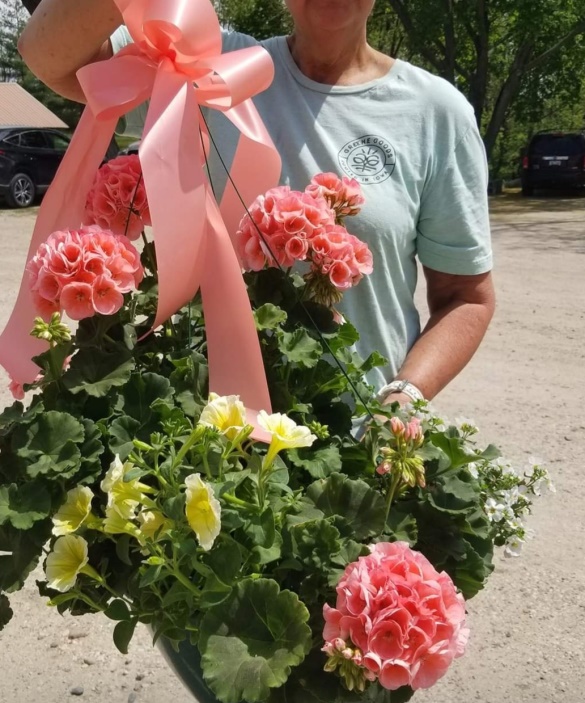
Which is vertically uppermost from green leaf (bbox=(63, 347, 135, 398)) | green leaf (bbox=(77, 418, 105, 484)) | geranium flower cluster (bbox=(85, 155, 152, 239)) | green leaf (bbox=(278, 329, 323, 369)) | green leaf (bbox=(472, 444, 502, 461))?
geranium flower cluster (bbox=(85, 155, 152, 239))

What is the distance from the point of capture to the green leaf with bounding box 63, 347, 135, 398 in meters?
1.04

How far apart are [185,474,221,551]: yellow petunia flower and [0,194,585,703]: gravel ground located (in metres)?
2.10

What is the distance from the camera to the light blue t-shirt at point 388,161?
164 centimetres

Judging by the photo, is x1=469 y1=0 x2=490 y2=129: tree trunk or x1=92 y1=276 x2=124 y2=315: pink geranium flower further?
Result: x1=469 y1=0 x2=490 y2=129: tree trunk

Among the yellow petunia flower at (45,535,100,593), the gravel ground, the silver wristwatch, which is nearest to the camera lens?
the yellow petunia flower at (45,535,100,593)

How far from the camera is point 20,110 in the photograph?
758 inches

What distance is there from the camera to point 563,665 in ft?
9.69

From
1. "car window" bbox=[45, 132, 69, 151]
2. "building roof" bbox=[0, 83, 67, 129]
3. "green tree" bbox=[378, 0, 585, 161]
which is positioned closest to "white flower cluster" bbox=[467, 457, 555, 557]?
"car window" bbox=[45, 132, 69, 151]

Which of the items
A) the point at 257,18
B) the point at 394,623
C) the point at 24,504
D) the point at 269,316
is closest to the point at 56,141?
the point at 257,18

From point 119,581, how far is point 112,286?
0.37 meters

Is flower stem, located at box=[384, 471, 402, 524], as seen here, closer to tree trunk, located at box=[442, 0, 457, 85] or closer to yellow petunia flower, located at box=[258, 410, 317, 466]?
yellow petunia flower, located at box=[258, 410, 317, 466]

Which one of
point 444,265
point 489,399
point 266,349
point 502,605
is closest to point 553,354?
point 489,399

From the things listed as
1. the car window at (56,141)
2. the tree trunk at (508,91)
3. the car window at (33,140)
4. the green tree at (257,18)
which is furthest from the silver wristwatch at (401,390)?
the green tree at (257,18)

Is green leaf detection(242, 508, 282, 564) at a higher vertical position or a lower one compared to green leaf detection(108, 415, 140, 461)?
lower
